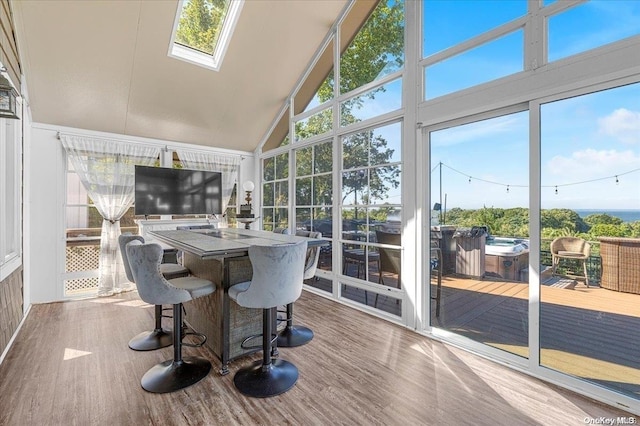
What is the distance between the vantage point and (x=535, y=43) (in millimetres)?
2322

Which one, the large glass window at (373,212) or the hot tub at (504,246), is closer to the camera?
the hot tub at (504,246)

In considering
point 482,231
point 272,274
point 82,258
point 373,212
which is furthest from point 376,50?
point 82,258

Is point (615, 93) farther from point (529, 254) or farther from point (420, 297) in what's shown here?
point (420, 297)

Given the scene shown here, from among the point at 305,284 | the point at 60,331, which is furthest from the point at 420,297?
the point at 60,331

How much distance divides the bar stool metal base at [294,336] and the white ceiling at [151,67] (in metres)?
3.55

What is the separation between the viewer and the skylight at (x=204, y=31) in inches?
148

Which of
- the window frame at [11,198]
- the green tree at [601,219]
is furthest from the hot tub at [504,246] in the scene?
the window frame at [11,198]

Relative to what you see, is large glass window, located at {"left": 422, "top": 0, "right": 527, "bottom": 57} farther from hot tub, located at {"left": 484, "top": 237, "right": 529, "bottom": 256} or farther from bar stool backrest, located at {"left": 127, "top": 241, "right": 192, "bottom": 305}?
Result: bar stool backrest, located at {"left": 127, "top": 241, "right": 192, "bottom": 305}

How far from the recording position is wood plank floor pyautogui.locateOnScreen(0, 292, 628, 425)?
6.08 feet

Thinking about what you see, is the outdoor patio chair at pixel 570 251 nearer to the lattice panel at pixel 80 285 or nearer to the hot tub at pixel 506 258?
the hot tub at pixel 506 258

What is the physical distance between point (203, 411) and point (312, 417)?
0.70 metres

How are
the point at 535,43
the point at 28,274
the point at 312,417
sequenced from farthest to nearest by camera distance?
1. the point at 28,274
2. the point at 535,43
3. the point at 312,417

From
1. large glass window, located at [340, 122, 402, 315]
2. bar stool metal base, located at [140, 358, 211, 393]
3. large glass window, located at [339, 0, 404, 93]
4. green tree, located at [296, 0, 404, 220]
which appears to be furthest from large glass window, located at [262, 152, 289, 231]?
bar stool metal base, located at [140, 358, 211, 393]

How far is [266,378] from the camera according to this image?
7.25 feet
